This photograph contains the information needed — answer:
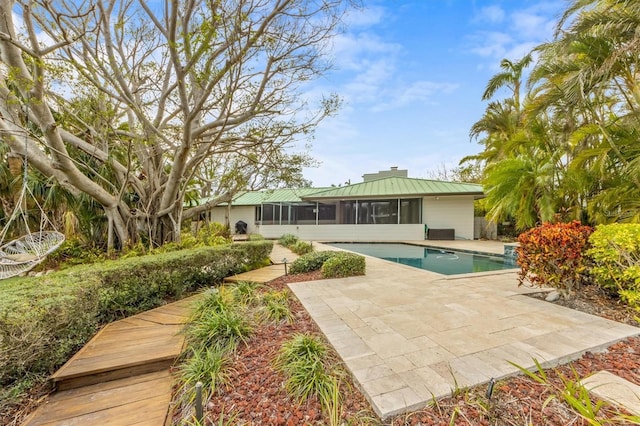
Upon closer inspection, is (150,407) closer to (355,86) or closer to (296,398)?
(296,398)

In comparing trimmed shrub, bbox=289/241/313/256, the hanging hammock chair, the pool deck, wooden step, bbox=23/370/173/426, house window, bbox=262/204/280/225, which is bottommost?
wooden step, bbox=23/370/173/426

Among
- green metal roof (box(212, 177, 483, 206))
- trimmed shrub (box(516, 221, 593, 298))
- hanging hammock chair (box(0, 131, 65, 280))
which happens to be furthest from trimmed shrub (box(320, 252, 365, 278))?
green metal roof (box(212, 177, 483, 206))

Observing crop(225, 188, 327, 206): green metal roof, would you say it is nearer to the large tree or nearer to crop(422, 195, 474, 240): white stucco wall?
crop(422, 195, 474, 240): white stucco wall

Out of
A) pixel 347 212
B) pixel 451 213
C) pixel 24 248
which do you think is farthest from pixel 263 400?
pixel 451 213

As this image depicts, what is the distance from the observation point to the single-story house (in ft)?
50.6

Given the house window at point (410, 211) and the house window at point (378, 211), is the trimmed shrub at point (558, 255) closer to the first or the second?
the house window at point (410, 211)

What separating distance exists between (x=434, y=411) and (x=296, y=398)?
1.07 meters

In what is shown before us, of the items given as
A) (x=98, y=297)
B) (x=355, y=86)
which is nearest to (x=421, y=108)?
(x=355, y=86)

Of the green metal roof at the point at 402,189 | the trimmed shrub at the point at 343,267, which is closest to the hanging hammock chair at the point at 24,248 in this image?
the trimmed shrub at the point at 343,267

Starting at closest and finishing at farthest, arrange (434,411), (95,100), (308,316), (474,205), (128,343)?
(434,411) < (128,343) < (308,316) < (95,100) < (474,205)

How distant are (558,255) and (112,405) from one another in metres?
5.86

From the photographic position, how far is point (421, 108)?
11.3 metres

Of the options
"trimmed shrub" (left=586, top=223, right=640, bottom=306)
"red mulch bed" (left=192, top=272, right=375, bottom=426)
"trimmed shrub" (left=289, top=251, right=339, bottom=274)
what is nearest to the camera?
"red mulch bed" (left=192, top=272, right=375, bottom=426)

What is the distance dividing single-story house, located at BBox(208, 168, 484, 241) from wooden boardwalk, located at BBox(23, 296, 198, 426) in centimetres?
1163
